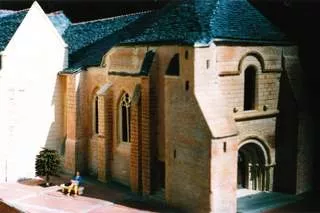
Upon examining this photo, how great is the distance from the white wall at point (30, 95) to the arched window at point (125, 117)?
220 inches

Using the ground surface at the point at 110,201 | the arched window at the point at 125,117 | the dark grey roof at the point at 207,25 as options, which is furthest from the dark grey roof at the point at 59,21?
the ground surface at the point at 110,201

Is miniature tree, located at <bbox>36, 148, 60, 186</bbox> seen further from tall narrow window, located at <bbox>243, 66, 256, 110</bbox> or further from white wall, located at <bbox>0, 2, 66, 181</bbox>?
tall narrow window, located at <bbox>243, 66, 256, 110</bbox>

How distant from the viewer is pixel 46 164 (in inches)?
1103

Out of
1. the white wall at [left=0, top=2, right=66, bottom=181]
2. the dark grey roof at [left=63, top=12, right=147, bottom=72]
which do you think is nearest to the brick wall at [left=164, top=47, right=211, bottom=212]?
the dark grey roof at [left=63, top=12, right=147, bottom=72]

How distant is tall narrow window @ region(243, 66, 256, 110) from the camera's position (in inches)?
985

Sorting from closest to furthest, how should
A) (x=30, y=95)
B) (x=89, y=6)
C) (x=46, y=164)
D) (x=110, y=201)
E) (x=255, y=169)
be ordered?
(x=110, y=201), (x=255, y=169), (x=46, y=164), (x=30, y=95), (x=89, y=6)

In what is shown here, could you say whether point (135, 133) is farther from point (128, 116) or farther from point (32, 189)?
point (32, 189)

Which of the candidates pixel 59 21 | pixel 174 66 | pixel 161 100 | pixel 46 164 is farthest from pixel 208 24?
pixel 59 21

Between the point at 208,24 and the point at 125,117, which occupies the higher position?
the point at 208,24

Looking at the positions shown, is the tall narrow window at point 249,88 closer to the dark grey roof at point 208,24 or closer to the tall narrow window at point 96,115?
the dark grey roof at point 208,24

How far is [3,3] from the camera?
165ft

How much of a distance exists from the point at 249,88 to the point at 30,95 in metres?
13.7

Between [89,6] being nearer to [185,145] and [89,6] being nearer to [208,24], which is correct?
[208,24]

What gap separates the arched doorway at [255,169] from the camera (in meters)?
25.7
